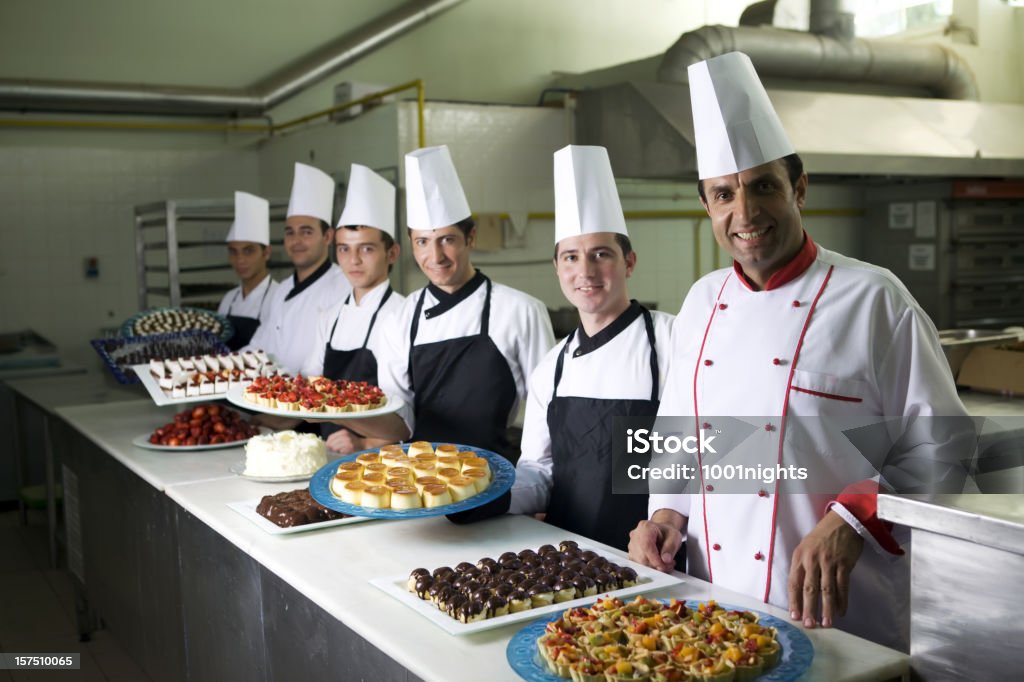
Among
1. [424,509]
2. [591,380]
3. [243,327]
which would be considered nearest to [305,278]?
[243,327]

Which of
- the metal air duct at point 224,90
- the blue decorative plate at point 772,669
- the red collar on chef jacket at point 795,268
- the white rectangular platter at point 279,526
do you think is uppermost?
the metal air duct at point 224,90

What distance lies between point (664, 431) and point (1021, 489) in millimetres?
846

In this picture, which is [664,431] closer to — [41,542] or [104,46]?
[41,542]

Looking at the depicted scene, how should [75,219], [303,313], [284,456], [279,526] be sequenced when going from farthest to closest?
[75,219] < [303,313] < [284,456] < [279,526]

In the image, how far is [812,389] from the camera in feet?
5.85

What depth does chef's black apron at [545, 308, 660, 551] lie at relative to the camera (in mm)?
2350

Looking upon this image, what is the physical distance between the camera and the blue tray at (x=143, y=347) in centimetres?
395

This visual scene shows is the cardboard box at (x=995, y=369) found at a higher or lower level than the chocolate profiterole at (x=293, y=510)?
higher

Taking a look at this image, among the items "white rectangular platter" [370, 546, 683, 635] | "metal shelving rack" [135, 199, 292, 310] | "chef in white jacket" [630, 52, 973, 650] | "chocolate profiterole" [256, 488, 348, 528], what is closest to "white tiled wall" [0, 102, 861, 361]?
"metal shelving rack" [135, 199, 292, 310]

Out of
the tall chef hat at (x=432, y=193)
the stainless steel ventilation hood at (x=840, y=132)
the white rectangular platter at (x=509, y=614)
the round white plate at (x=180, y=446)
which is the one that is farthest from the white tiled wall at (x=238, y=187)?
the white rectangular platter at (x=509, y=614)

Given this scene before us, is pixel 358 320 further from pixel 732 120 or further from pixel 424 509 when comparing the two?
pixel 732 120

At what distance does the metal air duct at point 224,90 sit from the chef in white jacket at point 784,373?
5280mm

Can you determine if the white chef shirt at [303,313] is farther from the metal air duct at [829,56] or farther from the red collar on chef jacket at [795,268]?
the red collar on chef jacket at [795,268]

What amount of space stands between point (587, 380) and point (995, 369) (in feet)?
7.68
